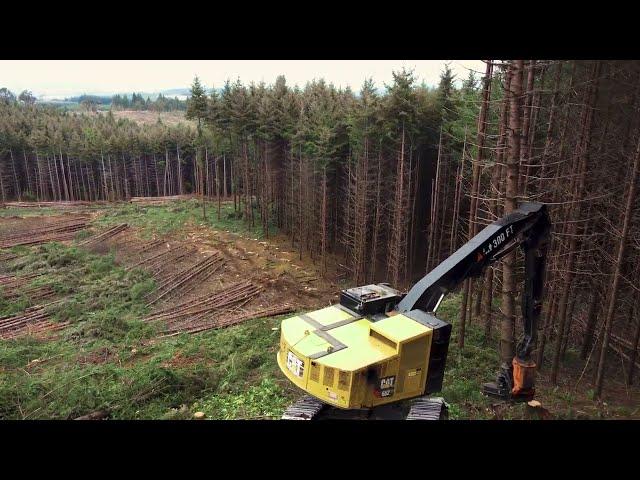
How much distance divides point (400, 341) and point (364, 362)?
0.72 metres

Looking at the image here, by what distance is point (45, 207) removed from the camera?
49000 mm

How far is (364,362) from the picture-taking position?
26.0 feet

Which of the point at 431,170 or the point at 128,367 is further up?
the point at 431,170

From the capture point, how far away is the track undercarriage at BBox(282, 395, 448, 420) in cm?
932

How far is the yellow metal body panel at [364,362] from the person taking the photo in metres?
7.93

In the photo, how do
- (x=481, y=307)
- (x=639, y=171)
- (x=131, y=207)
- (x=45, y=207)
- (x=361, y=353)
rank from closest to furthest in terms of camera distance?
(x=361, y=353)
(x=639, y=171)
(x=481, y=307)
(x=131, y=207)
(x=45, y=207)

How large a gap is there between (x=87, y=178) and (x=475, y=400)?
57.5m

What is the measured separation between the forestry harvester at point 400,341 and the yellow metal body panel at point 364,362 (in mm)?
18

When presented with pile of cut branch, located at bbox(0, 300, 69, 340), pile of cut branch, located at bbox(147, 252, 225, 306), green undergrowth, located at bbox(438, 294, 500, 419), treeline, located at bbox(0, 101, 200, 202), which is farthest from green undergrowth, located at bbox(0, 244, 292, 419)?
treeline, located at bbox(0, 101, 200, 202)

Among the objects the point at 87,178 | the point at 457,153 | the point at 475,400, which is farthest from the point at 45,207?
the point at 475,400

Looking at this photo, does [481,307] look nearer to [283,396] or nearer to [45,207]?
[283,396]

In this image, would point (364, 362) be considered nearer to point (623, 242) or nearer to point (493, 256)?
point (493, 256)

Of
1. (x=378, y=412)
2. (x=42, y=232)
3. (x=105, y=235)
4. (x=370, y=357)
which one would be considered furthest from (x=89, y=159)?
(x=370, y=357)

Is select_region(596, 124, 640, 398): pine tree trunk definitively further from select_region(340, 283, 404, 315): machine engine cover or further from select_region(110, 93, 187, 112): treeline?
select_region(110, 93, 187, 112): treeline
